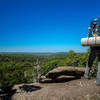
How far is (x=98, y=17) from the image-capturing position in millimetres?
8055

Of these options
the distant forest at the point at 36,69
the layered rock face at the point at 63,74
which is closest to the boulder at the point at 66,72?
the layered rock face at the point at 63,74

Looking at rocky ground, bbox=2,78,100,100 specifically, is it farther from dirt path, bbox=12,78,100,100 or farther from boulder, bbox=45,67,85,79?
boulder, bbox=45,67,85,79

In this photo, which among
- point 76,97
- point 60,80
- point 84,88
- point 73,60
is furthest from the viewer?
point 73,60

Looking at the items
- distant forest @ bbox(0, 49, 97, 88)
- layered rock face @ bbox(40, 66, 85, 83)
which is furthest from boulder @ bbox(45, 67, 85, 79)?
distant forest @ bbox(0, 49, 97, 88)

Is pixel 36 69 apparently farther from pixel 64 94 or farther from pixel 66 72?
pixel 64 94

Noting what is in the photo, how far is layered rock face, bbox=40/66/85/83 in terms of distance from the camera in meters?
10.2

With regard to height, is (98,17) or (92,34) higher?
(98,17)

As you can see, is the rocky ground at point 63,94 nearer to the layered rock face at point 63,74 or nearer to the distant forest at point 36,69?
the layered rock face at point 63,74

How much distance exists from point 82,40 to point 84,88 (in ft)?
9.94

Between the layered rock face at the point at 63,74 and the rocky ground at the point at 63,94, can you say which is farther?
the layered rock face at the point at 63,74

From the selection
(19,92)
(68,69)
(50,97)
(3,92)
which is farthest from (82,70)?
(3,92)

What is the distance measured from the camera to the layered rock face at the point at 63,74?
10.2 m

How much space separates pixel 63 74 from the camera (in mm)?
10516

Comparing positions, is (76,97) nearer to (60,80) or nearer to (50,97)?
(50,97)
